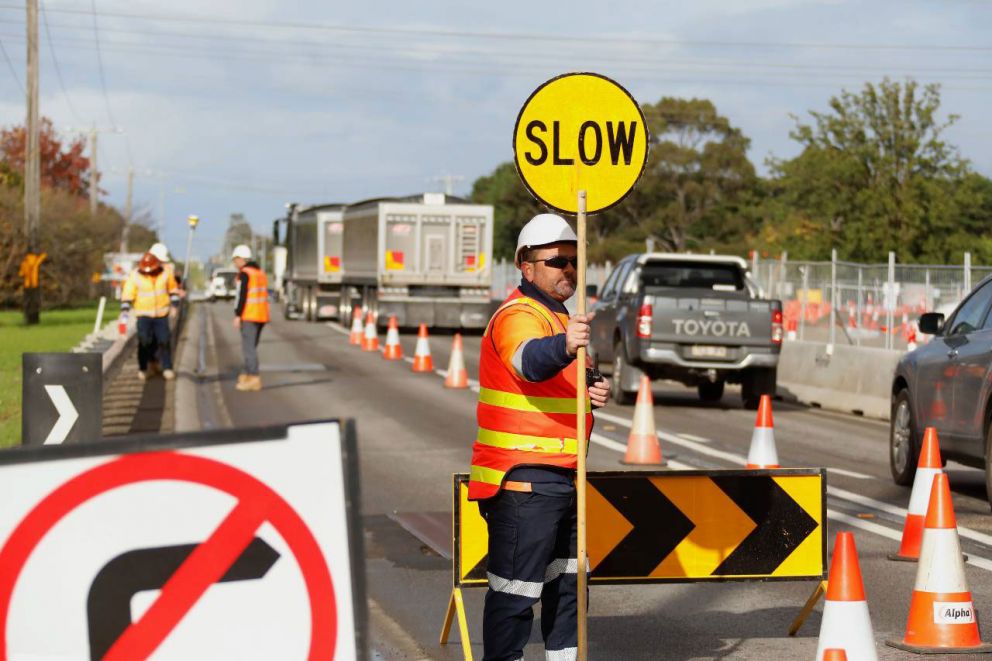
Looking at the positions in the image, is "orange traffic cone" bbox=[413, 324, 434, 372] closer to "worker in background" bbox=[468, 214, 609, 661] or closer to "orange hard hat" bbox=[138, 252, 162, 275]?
"orange hard hat" bbox=[138, 252, 162, 275]

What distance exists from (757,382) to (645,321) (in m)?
1.95

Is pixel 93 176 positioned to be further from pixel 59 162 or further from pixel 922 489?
pixel 922 489

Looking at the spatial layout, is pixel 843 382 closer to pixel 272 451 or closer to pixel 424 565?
pixel 424 565

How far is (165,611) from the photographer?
10.9ft

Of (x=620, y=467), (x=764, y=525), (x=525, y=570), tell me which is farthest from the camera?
(x=620, y=467)

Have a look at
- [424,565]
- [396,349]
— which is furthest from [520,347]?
[396,349]

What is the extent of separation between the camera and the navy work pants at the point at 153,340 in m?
21.3

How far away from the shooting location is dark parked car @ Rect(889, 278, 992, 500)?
11.4 m

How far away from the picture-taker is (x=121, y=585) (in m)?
3.28

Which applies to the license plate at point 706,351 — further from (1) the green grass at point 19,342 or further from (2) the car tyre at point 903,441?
(1) the green grass at point 19,342

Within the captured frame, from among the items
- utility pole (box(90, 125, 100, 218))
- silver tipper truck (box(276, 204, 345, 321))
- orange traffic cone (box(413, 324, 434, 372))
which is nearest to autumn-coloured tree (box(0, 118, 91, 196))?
utility pole (box(90, 125, 100, 218))

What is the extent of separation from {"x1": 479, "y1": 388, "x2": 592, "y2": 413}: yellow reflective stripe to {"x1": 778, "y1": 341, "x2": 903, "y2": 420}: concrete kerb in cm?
1545

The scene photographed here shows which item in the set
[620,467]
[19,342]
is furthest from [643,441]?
[19,342]

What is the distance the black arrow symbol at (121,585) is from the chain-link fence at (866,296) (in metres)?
23.1
